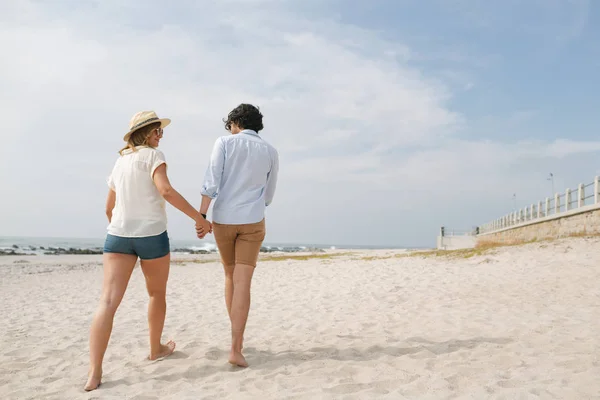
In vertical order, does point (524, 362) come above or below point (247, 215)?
below

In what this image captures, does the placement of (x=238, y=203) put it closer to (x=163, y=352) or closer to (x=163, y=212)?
(x=163, y=212)

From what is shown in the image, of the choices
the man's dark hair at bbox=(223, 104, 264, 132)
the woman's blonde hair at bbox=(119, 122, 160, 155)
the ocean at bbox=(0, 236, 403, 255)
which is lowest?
the ocean at bbox=(0, 236, 403, 255)

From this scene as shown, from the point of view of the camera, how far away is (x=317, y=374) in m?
3.69

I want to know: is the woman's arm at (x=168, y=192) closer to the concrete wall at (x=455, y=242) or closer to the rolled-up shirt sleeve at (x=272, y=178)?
the rolled-up shirt sleeve at (x=272, y=178)

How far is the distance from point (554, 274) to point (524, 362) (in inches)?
279

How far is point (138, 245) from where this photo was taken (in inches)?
135

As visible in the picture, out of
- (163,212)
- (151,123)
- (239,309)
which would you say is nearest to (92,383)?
(239,309)

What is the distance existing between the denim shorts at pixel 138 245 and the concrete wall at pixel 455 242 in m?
48.2

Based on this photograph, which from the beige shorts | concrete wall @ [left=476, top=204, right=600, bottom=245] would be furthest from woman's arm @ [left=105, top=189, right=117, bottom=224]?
concrete wall @ [left=476, top=204, right=600, bottom=245]

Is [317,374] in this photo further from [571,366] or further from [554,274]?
[554,274]

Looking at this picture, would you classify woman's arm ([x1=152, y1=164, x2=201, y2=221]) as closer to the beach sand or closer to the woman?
the woman

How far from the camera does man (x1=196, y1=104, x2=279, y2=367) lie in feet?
12.4

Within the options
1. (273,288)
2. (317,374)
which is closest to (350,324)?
(317,374)

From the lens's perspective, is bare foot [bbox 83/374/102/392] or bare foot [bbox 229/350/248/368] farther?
bare foot [bbox 229/350/248/368]
